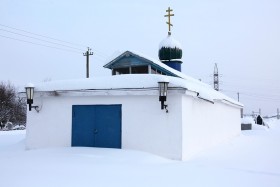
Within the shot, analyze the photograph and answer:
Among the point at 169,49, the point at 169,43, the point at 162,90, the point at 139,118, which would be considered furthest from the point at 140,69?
the point at 162,90

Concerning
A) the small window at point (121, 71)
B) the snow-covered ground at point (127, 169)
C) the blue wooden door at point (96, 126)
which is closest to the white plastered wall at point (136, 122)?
the blue wooden door at point (96, 126)

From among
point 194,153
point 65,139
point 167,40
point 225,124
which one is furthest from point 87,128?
point 167,40

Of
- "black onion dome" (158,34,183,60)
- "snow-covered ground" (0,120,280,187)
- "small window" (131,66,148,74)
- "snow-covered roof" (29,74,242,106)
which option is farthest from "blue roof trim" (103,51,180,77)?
"snow-covered ground" (0,120,280,187)

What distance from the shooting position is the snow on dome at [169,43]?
21.2 m

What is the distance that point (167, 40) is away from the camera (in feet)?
70.4

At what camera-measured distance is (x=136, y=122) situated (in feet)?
34.5

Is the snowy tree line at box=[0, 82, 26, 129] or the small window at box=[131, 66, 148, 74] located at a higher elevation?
the small window at box=[131, 66, 148, 74]

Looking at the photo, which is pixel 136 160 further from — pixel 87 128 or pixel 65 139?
pixel 65 139

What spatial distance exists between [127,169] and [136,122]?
249 cm

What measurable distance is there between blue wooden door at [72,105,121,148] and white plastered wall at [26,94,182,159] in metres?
0.18

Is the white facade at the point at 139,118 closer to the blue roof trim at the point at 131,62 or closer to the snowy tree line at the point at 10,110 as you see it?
the blue roof trim at the point at 131,62

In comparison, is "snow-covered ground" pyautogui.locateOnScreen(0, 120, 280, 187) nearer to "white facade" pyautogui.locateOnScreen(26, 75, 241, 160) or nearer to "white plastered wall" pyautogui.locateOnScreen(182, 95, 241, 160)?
"white facade" pyautogui.locateOnScreen(26, 75, 241, 160)

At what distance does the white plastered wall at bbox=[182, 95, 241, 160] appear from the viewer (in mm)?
10594

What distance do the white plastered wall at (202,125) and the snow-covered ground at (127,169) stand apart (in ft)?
2.19
